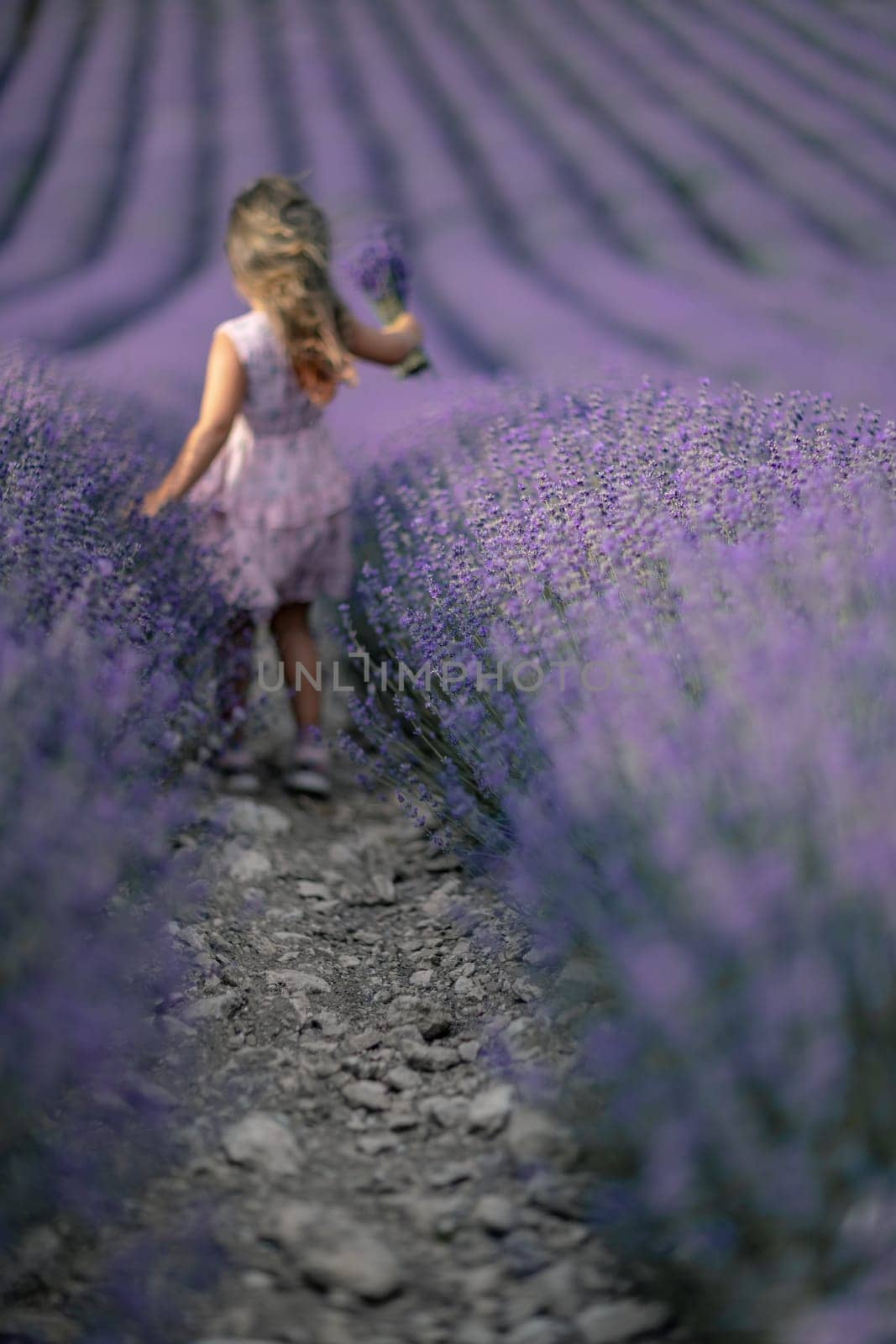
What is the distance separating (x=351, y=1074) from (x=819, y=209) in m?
2.58

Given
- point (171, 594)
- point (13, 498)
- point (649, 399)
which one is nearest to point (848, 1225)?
point (13, 498)

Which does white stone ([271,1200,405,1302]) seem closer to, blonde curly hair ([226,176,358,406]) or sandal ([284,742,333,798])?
sandal ([284,742,333,798])

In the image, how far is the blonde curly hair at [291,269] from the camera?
2.36 m

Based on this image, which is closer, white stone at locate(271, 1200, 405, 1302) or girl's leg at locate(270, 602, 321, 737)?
white stone at locate(271, 1200, 405, 1302)

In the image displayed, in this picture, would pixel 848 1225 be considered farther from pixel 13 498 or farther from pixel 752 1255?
pixel 13 498

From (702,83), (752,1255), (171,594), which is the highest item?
(702,83)

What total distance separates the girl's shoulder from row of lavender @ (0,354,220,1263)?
48cm

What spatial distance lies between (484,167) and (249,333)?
1.21 m

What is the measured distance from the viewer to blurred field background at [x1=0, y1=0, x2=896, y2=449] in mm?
2852

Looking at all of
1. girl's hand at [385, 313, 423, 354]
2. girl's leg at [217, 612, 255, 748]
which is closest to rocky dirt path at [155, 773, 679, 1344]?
girl's leg at [217, 612, 255, 748]

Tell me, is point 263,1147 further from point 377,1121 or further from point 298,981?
point 298,981

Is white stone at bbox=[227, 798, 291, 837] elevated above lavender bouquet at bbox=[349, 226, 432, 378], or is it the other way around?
lavender bouquet at bbox=[349, 226, 432, 378]

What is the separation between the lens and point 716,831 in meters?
0.93

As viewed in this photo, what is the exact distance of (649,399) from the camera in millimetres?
2406
